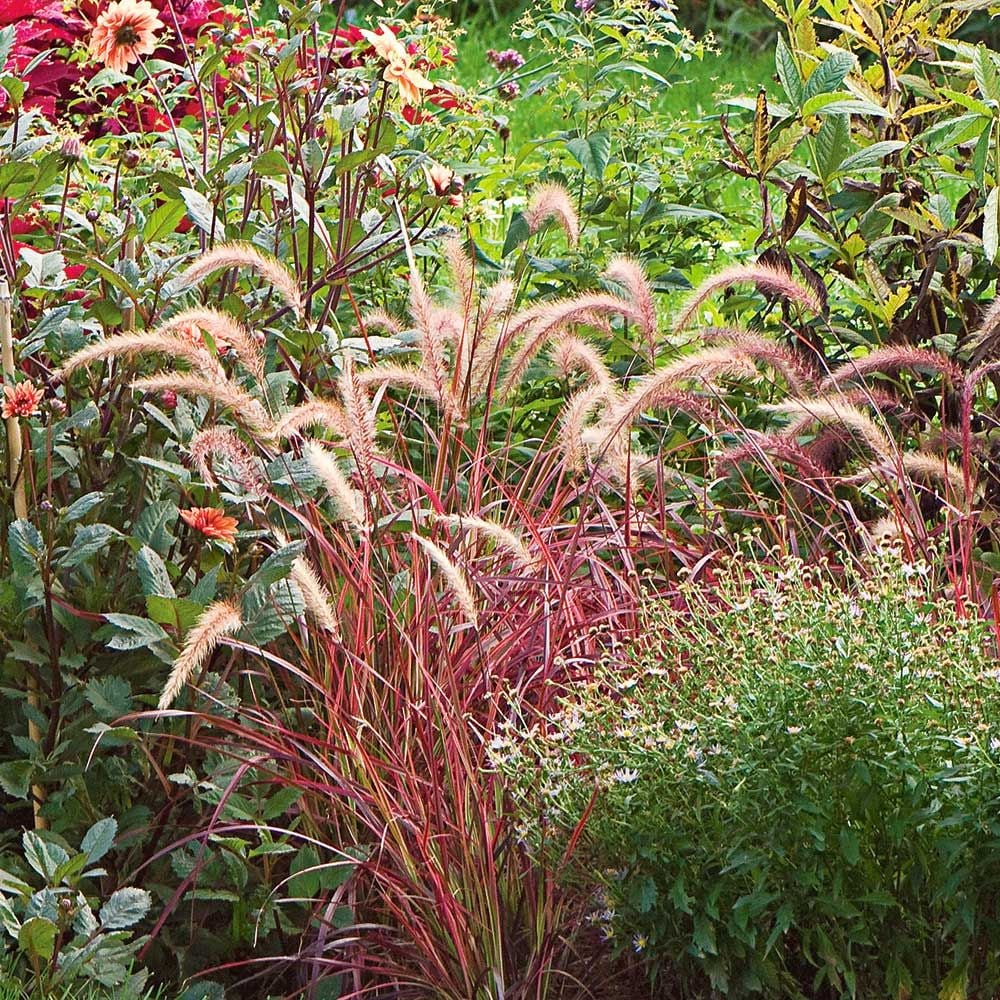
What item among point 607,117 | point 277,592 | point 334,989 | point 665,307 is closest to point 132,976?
point 334,989

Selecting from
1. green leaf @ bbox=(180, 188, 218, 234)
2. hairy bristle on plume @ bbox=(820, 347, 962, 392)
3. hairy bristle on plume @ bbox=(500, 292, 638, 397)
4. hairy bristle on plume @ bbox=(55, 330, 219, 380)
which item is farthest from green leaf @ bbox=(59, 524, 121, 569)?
hairy bristle on plume @ bbox=(820, 347, 962, 392)

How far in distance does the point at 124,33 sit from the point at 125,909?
1.57 metres

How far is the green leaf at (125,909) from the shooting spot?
2096mm

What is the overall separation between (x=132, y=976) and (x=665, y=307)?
301cm

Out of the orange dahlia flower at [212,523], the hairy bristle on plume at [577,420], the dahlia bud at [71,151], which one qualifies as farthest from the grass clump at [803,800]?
the dahlia bud at [71,151]

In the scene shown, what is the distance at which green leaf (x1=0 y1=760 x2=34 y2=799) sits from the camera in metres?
2.29

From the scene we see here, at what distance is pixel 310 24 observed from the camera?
2691mm

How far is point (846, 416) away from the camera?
8.43ft

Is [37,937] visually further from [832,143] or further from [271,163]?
[832,143]

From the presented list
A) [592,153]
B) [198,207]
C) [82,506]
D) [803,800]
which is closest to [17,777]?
[82,506]

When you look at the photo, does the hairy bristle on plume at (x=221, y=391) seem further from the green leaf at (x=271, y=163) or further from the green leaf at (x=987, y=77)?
the green leaf at (x=987, y=77)

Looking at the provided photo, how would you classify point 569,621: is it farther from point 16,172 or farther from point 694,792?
point 16,172

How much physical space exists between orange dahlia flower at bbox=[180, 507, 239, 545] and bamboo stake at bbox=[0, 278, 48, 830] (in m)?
0.34

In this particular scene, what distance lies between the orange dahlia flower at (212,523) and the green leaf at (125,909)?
0.50 meters
